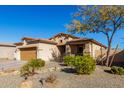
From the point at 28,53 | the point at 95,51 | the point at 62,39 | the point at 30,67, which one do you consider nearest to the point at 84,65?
the point at 30,67

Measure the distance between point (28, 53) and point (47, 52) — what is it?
3485mm

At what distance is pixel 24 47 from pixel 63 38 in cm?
658

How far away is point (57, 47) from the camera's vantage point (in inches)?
1064

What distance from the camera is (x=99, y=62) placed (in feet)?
71.8

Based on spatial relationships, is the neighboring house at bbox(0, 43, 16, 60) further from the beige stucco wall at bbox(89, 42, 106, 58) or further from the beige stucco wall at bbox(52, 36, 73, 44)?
the beige stucco wall at bbox(89, 42, 106, 58)

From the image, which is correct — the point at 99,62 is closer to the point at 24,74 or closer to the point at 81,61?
the point at 81,61

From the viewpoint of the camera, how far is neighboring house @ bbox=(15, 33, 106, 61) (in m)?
23.3

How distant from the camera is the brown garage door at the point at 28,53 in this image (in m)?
25.4

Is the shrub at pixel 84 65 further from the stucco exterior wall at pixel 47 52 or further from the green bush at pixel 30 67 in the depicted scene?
the stucco exterior wall at pixel 47 52

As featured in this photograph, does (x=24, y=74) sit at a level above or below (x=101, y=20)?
below

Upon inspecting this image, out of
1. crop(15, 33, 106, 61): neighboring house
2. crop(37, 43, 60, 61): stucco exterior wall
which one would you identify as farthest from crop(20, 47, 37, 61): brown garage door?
crop(37, 43, 60, 61): stucco exterior wall

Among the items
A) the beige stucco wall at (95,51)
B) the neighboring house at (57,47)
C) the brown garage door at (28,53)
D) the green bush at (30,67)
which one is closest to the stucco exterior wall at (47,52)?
the neighboring house at (57,47)
